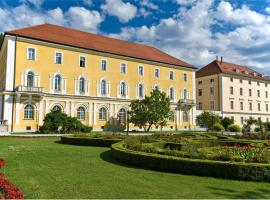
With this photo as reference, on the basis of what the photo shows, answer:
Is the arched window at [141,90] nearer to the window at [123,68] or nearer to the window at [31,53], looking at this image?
the window at [123,68]

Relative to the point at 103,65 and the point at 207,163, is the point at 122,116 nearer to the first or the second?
the point at 103,65

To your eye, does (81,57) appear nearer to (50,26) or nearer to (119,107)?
(50,26)

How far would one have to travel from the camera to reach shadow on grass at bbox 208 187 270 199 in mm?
6363

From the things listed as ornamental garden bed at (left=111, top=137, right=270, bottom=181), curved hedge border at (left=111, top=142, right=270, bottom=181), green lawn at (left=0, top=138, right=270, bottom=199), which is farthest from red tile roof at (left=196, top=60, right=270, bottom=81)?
green lawn at (left=0, top=138, right=270, bottom=199)

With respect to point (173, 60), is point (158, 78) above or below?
below

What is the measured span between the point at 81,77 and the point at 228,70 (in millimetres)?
30963

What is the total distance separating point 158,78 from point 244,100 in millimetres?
22197

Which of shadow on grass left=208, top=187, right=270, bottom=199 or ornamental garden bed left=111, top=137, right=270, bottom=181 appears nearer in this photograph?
shadow on grass left=208, top=187, right=270, bottom=199

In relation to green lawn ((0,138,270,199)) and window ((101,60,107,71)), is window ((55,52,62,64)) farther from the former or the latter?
green lawn ((0,138,270,199))

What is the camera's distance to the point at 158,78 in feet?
141

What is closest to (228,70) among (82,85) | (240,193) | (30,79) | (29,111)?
(82,85)

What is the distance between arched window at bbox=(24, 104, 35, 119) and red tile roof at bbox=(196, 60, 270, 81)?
34.8 meters

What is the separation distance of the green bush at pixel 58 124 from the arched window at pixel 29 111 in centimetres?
370

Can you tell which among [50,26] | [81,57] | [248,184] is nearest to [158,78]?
[81,57]
